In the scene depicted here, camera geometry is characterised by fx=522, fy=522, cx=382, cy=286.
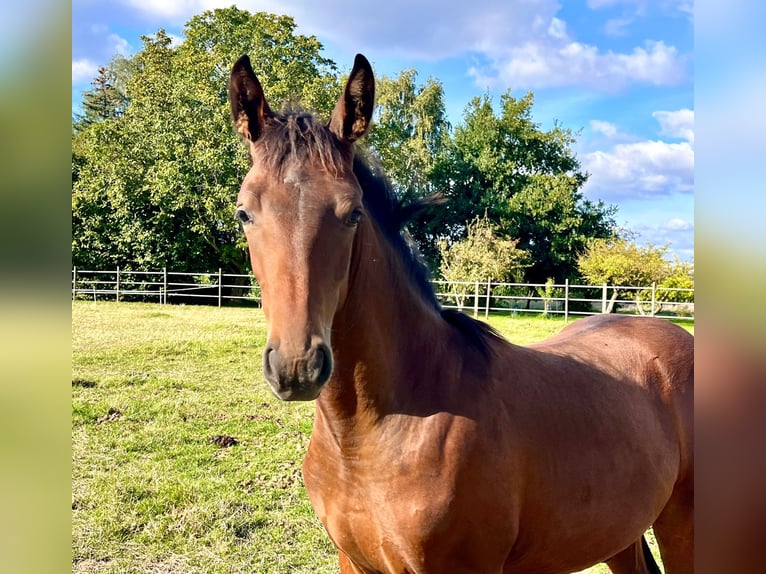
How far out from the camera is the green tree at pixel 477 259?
22.2m

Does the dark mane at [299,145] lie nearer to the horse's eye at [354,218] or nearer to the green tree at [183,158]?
the horse's eye at [354,218]

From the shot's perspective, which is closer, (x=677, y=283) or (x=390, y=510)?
(x=390, y=510)

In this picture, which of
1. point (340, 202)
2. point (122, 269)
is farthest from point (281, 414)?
point (122, 269)

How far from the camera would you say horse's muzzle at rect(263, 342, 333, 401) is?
1471 millimetres

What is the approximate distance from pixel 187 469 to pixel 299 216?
4.22 m

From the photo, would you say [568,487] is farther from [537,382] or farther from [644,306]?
[644,306]

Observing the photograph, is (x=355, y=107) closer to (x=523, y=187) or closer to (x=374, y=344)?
(x=374, y=344)

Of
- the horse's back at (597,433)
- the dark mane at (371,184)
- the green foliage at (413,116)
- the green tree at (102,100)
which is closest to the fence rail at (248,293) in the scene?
the green foliage at (413,116)

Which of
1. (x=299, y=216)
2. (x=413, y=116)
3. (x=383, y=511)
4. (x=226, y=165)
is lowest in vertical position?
(x=383, y=511)

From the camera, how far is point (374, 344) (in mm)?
1869

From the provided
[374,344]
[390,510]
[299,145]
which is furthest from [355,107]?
[390,510]

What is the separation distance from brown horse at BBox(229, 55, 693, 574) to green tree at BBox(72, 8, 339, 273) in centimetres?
→ 1904

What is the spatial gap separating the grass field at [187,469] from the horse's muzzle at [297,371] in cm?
266
